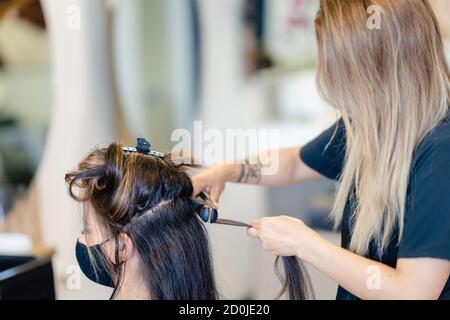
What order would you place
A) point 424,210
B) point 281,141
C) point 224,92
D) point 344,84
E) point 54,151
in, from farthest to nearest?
point 224,92 < point 281,141 < point 54,151 < point 344,84 < point 424,210

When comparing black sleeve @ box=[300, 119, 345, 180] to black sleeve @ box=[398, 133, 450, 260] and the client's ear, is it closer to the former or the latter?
black sleeve @ box=[398, 133, 450, 260]

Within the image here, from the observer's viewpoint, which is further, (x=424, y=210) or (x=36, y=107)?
(x=36, y=107)

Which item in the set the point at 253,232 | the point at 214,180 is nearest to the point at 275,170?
the point at 214,180

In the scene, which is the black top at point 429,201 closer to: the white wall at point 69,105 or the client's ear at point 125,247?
the client's ear at point 125,247

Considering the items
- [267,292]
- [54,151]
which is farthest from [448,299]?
[54,151]

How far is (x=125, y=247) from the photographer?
1.16m

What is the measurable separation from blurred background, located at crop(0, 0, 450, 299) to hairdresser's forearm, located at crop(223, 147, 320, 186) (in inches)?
4.6

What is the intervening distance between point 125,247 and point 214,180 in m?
0.33

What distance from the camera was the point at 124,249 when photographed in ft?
3.80

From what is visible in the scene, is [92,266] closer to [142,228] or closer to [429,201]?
[142,228]

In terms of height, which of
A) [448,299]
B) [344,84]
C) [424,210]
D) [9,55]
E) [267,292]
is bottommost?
[267,292]

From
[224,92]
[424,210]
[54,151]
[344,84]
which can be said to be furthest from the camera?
[224,92]

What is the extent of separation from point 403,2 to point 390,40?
8 centimetres

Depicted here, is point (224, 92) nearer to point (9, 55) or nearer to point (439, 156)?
point (9, 55)
